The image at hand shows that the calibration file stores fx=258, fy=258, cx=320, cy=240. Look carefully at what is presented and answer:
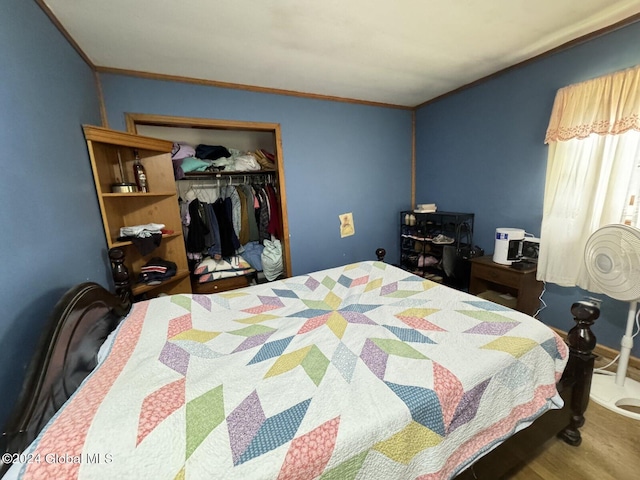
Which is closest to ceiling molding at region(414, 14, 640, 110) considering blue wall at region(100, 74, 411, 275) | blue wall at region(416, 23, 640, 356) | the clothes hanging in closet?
blue wall at region(416, 23, 640, 356)

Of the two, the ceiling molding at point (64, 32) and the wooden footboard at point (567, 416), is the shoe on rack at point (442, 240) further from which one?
the ceiling molding at point (64, 32)

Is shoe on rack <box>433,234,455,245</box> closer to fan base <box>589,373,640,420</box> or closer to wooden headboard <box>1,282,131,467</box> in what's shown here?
fan base <box>589,373,640,420</box>

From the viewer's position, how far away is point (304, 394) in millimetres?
867

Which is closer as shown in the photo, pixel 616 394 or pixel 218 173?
pixel 616 394

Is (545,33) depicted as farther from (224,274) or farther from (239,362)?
(224,274)

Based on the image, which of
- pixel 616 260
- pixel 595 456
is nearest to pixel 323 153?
pixel 616 260

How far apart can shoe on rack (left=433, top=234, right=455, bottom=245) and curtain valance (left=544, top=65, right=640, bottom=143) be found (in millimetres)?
1223

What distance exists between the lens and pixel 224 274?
2857mm

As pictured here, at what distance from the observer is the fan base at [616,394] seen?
1.52m

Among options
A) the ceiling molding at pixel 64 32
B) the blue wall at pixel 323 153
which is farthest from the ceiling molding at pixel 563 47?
the ceiling molding at pixel 64 32

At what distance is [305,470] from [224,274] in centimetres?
242

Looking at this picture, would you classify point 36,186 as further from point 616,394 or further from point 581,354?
point 616,394

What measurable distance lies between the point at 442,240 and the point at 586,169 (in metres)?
1.29

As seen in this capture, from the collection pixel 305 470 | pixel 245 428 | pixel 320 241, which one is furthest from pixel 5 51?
pixel 320 241
